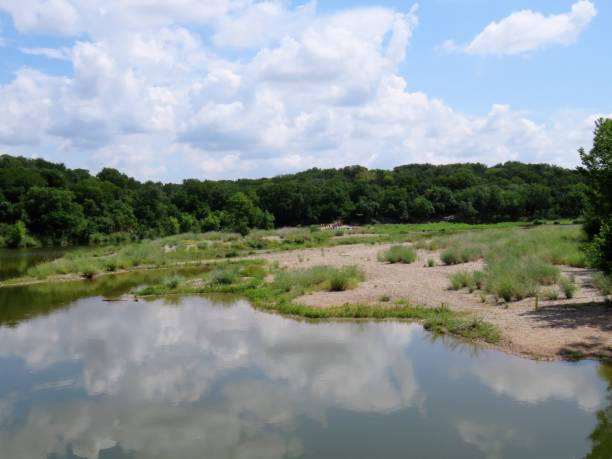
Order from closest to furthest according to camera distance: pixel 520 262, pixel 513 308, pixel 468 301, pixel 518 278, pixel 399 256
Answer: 1. pixel 513 308
2. pixel 468 301
3. pixel 518 278
4. pixel 520 262
5. pixel 399 256

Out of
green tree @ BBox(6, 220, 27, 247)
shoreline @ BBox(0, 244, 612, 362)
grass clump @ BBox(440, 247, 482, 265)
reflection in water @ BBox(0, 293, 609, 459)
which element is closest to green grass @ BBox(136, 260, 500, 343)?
shoreline @ BBox(0, 244, 612, 362)

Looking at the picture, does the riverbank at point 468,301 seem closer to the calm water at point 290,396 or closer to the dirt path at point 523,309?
the dirt path at point 523,309

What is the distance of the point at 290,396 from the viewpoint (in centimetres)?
1330

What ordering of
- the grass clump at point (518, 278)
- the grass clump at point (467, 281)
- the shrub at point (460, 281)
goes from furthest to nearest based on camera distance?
the shrub at point (460, 281)
the grass clump at point (467, 281)
the grass clump at point (518, 278)

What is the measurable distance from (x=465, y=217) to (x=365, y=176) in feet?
158

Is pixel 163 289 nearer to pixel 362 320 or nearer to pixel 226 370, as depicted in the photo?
pixel 362 320

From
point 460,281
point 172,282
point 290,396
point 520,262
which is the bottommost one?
point 290,396

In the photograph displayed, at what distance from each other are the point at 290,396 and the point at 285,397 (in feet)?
0.44

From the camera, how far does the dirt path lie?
1575 cm

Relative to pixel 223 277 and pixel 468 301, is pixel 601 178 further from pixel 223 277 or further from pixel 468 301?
pixel 223 277

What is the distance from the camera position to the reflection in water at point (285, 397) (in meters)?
10.8

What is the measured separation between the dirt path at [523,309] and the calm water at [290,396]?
3.33ft

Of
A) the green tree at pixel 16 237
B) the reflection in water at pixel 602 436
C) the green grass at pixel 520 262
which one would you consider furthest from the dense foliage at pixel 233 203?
the reflection in water at pixel 602 436

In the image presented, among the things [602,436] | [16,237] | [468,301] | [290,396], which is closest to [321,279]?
[468,301]
